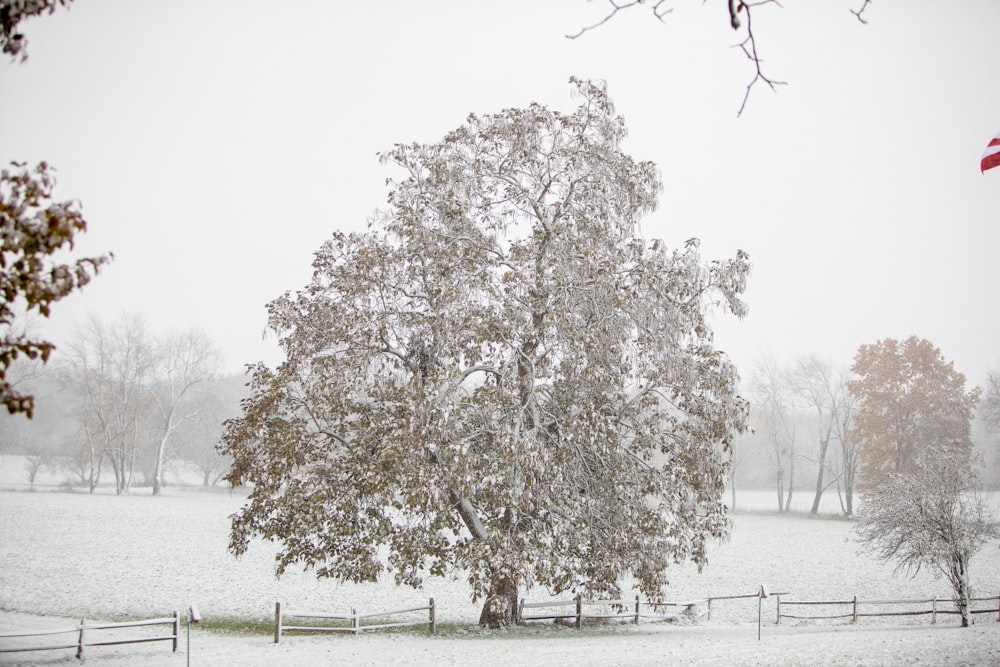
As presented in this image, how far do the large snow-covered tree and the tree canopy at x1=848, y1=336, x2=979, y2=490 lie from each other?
29.7 meters

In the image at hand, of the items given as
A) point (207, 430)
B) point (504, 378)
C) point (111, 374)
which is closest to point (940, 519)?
point (504, 378)

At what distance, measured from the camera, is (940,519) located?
53.4 feet

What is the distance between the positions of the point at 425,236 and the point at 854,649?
996 centimetres

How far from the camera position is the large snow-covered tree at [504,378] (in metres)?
12.8

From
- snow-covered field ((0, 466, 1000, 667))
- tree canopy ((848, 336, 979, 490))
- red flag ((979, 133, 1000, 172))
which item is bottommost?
snow-covered field ((0, 466, 1000, 667))

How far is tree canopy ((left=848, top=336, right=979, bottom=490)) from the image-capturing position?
3875 cm

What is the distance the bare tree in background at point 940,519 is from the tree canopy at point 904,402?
77.0ft

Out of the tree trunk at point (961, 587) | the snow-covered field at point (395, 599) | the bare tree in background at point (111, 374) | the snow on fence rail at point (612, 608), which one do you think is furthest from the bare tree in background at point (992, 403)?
the bare tree in background at point (111, 374)

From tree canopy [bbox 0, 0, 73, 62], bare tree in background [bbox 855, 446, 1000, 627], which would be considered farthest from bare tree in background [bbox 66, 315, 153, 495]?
tree canopy [bbox 0, 0, 73, 62]

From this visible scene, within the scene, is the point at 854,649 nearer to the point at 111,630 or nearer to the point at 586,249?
the point at 586,249

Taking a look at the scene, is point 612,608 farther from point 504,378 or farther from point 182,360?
point 182,360

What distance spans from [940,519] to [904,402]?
26479 millimetres

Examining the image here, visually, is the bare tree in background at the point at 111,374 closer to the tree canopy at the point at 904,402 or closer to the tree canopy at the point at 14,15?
the tree canopy at the point at 904,402

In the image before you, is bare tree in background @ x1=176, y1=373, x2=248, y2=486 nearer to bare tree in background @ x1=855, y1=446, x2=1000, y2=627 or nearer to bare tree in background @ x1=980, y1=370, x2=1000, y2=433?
bare tree in background @ x1=855, y1=446, x2=1000, y2=627
